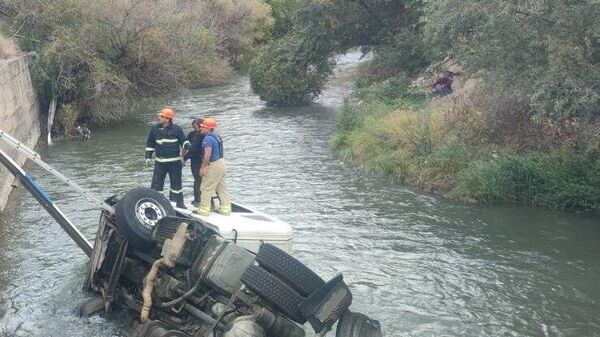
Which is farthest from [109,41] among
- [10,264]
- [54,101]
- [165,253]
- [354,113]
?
[165,253]

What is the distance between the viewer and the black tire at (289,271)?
A: 315 inches

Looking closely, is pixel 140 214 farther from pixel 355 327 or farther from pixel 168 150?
A: pixel 355 327

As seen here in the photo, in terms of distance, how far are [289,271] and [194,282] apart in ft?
3.88

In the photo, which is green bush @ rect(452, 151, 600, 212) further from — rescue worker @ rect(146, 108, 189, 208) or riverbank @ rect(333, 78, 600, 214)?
rescue worker @ rect(146, 108, 189, 208)

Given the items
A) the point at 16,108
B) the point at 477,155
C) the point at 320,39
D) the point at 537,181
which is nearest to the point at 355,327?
the point at 537,181

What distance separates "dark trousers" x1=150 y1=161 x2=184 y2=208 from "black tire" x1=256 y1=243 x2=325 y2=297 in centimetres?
427

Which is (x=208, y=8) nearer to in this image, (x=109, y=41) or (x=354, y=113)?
(x=109, y=41)

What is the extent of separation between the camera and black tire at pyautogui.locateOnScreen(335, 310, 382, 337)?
783cm

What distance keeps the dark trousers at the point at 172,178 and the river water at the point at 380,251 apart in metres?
1.68

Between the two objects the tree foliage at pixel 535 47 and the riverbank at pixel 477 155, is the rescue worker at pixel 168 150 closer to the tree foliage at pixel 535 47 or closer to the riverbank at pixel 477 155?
the tree foliage at pixel 535 47

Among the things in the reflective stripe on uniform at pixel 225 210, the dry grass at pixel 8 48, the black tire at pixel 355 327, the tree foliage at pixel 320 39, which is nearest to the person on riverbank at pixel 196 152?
the reflective stripe on uniform at pixel 225 210

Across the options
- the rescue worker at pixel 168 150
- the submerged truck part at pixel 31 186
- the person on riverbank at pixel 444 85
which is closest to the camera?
the submerged truck part at pixel 31 186

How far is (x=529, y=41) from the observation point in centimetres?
1359

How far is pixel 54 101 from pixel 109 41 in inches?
103
